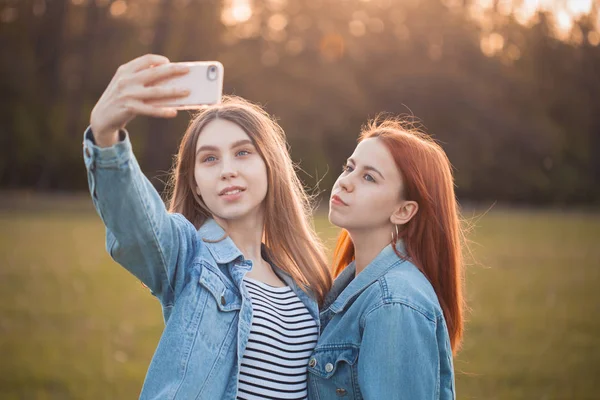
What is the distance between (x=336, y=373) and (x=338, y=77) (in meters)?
32.8

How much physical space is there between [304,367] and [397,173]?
0.92 metres

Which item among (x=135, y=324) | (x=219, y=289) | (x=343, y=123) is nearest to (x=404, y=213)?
(x=219, y=289)

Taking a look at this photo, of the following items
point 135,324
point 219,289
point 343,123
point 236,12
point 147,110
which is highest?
point 236,12

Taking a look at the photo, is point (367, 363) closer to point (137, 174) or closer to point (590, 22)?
point (137, 174)

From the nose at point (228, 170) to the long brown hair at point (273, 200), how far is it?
0.63ft

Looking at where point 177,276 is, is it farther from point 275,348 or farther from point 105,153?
point 105,153

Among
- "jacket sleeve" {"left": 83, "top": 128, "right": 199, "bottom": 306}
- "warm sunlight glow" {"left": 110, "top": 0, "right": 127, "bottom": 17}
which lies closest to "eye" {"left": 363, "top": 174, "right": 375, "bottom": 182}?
"jacket sleeve" {"left": 83, "top": 128, "right": 199, "bottom": 306}

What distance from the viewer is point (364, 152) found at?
2.92 m

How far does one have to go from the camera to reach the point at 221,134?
8.96 feet

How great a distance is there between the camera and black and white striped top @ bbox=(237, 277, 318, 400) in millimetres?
2471

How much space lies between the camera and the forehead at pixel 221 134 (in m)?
A: 2.71

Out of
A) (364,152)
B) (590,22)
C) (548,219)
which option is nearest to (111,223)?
(364,152)

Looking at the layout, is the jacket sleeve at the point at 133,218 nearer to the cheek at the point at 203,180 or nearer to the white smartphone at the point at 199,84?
the white smartphone at the point at 199,84

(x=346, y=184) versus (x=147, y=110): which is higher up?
(x=147, y=110)
